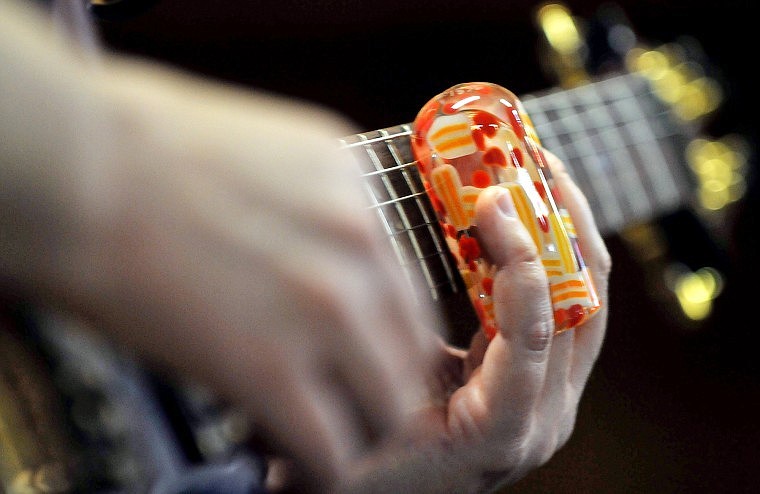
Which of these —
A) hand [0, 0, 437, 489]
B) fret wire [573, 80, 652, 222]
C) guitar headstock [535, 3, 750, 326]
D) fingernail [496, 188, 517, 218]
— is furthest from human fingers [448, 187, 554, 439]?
guitar headstock [535, 3, 750, 326]

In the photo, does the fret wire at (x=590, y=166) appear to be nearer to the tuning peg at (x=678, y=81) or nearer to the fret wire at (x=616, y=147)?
the fret wire at (x=616, y=147)

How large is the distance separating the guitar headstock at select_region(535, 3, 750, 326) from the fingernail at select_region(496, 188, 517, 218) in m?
0.37

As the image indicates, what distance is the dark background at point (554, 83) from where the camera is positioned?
0.50 m

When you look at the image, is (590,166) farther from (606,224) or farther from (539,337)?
(539,337)

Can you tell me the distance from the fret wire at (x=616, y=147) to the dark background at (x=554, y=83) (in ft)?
0.27

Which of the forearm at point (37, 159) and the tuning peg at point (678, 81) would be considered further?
the tuning peg at point (678, 81)

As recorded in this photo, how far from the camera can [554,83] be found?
68cm

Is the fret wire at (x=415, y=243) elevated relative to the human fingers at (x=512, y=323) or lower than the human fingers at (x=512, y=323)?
elevated

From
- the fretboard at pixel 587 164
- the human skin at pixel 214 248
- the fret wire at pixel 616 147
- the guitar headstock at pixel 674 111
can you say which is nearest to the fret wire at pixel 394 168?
the fretboard at pixel 587 164

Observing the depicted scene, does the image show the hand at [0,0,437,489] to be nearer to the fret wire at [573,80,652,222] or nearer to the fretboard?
the fretboard

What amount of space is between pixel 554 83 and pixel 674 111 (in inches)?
4.0

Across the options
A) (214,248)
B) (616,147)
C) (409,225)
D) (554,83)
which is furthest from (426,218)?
(554,83)

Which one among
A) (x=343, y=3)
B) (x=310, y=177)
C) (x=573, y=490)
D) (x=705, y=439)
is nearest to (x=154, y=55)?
(x=343, y=3)

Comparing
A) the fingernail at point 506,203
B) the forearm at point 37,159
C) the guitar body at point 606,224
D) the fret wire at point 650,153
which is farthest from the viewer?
the fret wire at point 650,153
